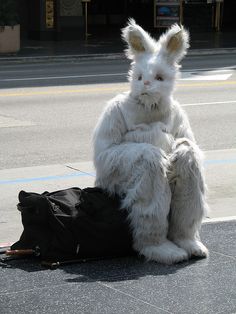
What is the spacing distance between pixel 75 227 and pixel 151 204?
517 mm

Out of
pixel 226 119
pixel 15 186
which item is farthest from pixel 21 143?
pixel 226 119

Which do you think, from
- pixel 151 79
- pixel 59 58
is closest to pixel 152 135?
pixel 151 79

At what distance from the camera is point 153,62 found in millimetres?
5422

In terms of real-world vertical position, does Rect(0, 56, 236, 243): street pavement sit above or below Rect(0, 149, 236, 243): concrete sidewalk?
below

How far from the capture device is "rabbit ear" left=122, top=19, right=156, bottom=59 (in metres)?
5.50

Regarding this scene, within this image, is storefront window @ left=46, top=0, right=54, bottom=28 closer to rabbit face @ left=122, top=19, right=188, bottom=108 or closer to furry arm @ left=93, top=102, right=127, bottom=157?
rabbit face @ left=122, top=19, right=188, bottom=108

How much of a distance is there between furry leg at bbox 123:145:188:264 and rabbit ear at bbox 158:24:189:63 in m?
0.71

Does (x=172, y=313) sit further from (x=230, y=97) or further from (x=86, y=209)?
(x=230, y=97)

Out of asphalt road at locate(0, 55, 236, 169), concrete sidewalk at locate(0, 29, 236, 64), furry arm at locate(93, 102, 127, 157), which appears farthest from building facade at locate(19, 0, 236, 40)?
furry arm at locate(93, 102, 127, 157)

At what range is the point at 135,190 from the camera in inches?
204

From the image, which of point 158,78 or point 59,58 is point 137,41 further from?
point 59,58

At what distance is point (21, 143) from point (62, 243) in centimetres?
525

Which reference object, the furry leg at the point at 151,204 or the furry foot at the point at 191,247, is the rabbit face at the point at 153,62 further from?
the furry foot at the point at 191,247

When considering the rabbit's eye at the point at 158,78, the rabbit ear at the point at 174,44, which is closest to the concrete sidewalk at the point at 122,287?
the rabbit's eye at the point at 158,78
